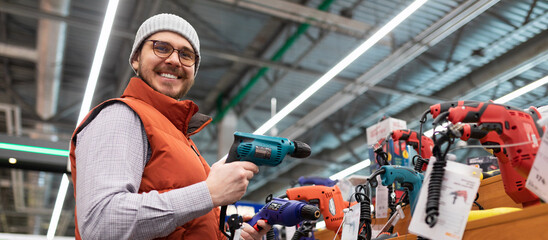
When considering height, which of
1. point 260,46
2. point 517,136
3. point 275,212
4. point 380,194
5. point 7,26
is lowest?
point 275,212

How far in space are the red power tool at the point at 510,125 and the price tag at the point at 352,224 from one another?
0.47 meters

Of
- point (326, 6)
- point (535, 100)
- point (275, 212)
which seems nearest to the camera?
point (275, 212)

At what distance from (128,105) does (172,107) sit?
17cm

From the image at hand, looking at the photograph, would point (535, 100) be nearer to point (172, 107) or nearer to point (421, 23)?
point (421, 23)

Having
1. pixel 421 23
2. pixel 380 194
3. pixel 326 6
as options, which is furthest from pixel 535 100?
pixel 380 194

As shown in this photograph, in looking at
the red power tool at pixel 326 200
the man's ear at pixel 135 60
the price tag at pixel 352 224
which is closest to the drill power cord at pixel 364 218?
the price tag at pixel 352 224

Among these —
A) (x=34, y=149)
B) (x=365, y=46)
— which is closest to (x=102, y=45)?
(x=34, y=149)

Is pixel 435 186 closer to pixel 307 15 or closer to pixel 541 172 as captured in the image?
pixel 541 172

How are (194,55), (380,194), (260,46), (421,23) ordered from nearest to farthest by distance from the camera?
(194,55) < (380,194) < (421,23) < (260,46)

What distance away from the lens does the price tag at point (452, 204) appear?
102 centimetres

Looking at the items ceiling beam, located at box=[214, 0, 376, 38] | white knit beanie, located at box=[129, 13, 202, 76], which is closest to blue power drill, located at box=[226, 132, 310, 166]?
white knit beanie, located at box=[129, 13, 202, 76]

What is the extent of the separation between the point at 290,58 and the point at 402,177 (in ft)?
20.9

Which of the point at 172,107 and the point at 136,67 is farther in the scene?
the point at 136,67

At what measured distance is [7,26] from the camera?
7.04m
